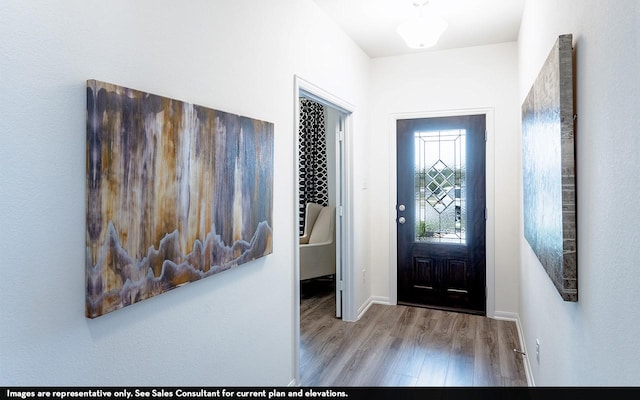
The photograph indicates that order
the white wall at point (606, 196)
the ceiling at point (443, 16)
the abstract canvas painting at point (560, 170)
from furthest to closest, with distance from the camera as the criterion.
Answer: the ceiling at point (443, 16), the abstract canvas painting at point (560, 170), the white wall at point (606, 196)

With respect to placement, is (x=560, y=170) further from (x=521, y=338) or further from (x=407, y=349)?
(x=521, y=338)

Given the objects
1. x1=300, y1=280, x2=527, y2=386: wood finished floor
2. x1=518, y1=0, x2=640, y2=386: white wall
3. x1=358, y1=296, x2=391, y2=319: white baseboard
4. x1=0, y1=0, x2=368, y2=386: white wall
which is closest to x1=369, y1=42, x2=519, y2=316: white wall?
x1=358, y1=296, x2=391, y2=319: white baseboard

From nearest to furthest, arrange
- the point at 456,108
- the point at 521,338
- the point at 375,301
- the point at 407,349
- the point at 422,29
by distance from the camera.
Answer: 1. the point at 422,29
2. the point at 407,349
3. the point at 521,338
4. the point at 456,108
5. the point at 375,301

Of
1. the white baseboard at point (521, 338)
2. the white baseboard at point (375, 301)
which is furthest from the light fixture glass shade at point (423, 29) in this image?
the white baseboard at point (375, 301)

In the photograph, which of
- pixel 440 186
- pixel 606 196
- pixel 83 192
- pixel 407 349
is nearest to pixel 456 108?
pixel 440 186

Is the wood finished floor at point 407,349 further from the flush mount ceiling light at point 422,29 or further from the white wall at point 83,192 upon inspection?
the flush mount ceiling light at point 422,29

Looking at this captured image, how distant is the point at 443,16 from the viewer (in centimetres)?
319

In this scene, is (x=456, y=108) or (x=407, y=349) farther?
(x=456, y=108)

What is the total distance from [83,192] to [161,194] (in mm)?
281

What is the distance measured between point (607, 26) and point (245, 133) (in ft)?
4.78

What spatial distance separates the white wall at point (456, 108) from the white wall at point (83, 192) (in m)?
2.06

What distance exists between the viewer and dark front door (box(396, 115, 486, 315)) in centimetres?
396

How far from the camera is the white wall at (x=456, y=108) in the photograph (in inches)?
150

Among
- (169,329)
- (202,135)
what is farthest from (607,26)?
(169,329)
